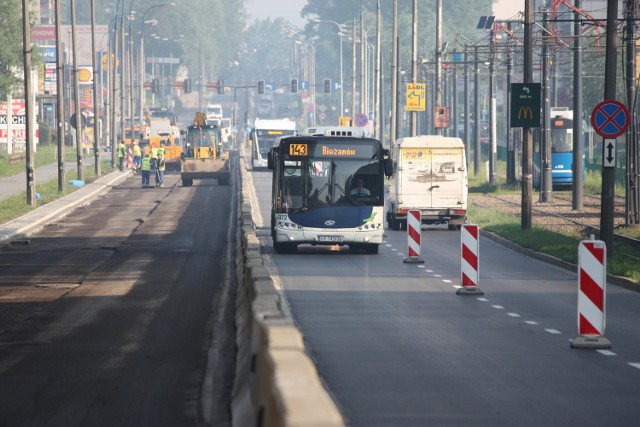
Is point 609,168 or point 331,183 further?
point 331,183

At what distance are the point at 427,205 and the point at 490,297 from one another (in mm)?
17743

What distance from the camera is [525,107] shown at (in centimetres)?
3438

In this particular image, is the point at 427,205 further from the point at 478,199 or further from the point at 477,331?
the point at 477,331

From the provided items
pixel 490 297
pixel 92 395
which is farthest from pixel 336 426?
pixel 490 297

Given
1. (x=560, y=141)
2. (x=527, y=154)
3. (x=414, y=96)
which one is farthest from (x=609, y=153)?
(x=414, y=96)

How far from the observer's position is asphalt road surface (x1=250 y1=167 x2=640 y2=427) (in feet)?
37.8

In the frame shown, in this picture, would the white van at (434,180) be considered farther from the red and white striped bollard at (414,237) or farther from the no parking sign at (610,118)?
the no parking sign at (610,118)

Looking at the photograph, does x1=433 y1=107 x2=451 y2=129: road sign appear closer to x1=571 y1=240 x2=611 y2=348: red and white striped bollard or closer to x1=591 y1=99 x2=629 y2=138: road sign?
x1=591 y1=99 x2=629 y2=138: road sign

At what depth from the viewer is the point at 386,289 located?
2312 cm

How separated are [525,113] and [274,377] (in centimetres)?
2754

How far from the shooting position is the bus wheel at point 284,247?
31441 millimetres

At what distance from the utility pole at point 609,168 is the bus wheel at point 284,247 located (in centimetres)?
716

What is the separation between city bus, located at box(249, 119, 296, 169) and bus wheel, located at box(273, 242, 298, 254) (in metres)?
50.7

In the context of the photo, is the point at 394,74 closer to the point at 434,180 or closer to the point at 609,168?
the point at 434,180
